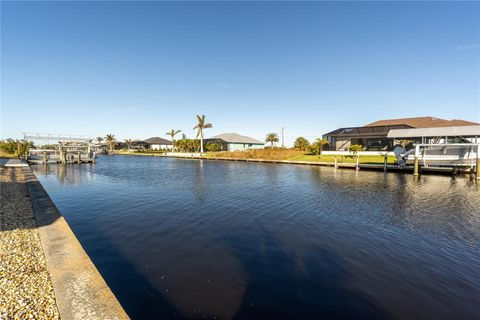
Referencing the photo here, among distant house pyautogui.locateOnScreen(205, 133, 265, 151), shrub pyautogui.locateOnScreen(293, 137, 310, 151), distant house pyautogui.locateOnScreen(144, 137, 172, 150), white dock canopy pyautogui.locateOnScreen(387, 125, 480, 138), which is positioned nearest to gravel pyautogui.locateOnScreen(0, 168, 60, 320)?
white dock canopy pyautogui.locateOnScreen(387, 125, 480, 138)

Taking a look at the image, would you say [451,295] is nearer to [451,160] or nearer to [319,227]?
[319,227]

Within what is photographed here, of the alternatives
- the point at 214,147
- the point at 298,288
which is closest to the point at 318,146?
the point at 214,147

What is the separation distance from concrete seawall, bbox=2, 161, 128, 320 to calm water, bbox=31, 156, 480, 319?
3.11ft

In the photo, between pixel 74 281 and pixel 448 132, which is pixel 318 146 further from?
pixel 74 281

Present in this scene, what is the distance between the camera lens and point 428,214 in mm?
13484

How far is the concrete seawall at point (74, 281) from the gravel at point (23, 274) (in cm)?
15

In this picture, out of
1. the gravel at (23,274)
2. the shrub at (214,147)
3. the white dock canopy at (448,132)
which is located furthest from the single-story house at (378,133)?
the gravel at (23,274)

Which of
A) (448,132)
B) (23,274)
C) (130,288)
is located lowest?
(130,288)

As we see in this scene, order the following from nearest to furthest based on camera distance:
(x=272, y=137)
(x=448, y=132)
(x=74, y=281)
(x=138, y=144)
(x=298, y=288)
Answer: (x=74, y=281) → (x=298, y=288) → (x=448, y=132) → (x=272, y=137) → (x=138, y=144)

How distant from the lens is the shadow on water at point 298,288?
546 centimetres

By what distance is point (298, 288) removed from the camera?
21.0 feet

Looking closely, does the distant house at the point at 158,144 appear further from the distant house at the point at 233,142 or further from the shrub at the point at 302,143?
the shrub at the point at 302,143

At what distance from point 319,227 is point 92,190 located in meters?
18.4

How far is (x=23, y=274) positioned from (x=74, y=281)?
58.7 inches
